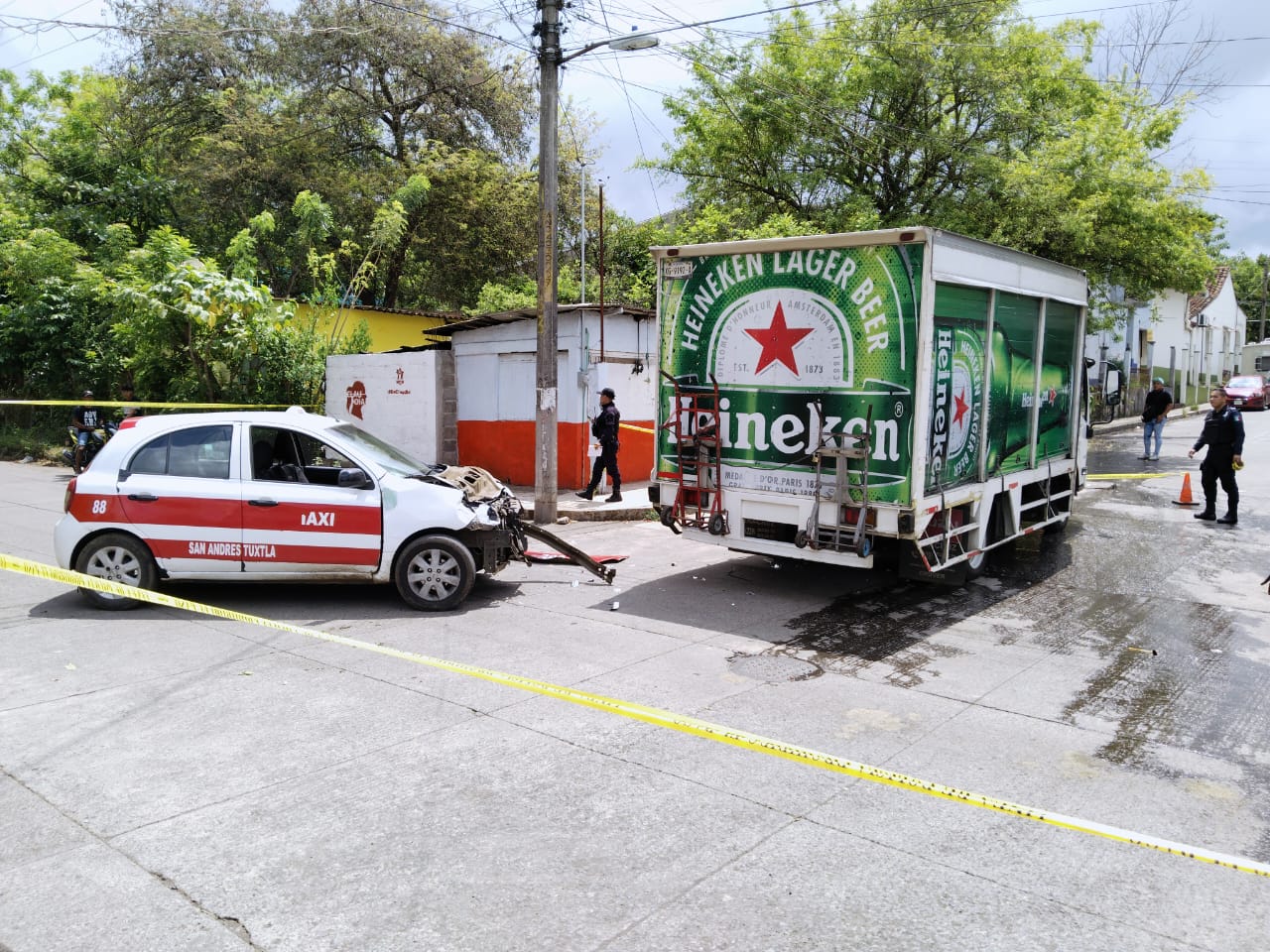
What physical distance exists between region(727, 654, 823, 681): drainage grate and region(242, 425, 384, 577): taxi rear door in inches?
125

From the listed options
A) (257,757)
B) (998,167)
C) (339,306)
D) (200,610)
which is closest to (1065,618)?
(257,757)

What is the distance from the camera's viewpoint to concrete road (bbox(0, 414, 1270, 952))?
3.41 metres

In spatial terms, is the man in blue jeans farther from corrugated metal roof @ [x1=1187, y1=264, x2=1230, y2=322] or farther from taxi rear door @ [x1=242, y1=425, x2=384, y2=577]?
corrugated metal roof @ [x1=1187, y1=264, x2=1230, y2=322]

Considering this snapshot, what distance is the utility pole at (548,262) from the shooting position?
39.4ft

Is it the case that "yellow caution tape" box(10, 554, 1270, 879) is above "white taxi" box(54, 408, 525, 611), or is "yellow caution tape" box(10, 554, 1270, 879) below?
below

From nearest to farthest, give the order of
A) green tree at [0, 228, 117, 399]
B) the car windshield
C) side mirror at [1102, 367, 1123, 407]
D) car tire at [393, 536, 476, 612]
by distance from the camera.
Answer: car tire at [393, 536, 476, 612] < the car windshield < side mirror at [1102, 367, 1123, 407] < green tree at [0, 228, 117, 399]

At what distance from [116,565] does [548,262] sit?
6.47 m

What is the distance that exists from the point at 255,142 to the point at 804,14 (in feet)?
45.7

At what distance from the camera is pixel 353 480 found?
309 inches

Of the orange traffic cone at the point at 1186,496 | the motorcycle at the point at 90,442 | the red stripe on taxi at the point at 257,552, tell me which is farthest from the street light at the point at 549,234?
the motorcycle at the point at 90,442

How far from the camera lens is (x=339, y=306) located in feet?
65.6

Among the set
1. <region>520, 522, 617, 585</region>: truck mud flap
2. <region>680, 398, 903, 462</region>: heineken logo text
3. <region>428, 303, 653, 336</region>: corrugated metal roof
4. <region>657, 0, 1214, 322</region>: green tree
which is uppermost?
<region>657, 0, 1214, 322</region>: green tree

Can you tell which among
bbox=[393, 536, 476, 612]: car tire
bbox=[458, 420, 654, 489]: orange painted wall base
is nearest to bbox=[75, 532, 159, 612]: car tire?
bbox=[393, 536, 476, 612]: car tire

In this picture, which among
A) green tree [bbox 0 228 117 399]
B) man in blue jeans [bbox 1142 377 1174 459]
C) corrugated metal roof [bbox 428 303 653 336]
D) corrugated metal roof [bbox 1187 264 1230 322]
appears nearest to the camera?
corrugated metal roof [bbox 428 303 653 336]
